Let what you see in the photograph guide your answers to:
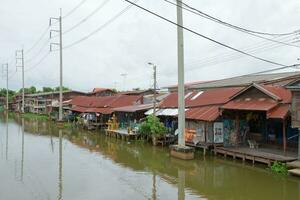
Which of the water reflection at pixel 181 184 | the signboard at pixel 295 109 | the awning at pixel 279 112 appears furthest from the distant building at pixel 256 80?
the water reflection at pixel 181 184

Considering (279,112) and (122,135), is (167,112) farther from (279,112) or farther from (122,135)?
(279,112)

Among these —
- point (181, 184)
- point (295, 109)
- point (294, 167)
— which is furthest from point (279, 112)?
point (181, 184)

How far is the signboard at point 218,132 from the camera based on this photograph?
84.4 ft

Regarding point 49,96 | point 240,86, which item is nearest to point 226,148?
point 240,86

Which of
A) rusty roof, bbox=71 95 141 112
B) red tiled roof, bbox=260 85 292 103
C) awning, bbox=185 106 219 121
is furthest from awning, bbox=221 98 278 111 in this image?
rusty roof, bbox=71 95 141 112

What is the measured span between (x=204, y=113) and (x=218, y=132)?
1592mm

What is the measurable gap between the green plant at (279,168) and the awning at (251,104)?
3.11m

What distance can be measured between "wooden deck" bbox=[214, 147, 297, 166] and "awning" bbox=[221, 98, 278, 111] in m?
2.60

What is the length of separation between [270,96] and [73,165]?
39.9 ft

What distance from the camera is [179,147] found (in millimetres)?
24953

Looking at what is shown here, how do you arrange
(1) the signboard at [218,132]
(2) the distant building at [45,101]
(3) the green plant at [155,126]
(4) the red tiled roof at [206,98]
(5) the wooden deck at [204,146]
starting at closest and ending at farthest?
(1) the signboard at [218,132]
(5) the wooden deck at [204,146]
(4) the red tiled roof at [206,98]
(3) the green plant at [155,126]
(2) the distant building at [45,101]

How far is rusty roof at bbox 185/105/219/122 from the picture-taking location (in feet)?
82.5

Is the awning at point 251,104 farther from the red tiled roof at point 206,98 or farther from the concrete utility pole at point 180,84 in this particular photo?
the concrete utility pole at point 180,84

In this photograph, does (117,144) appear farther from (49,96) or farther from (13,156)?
(49,96)
